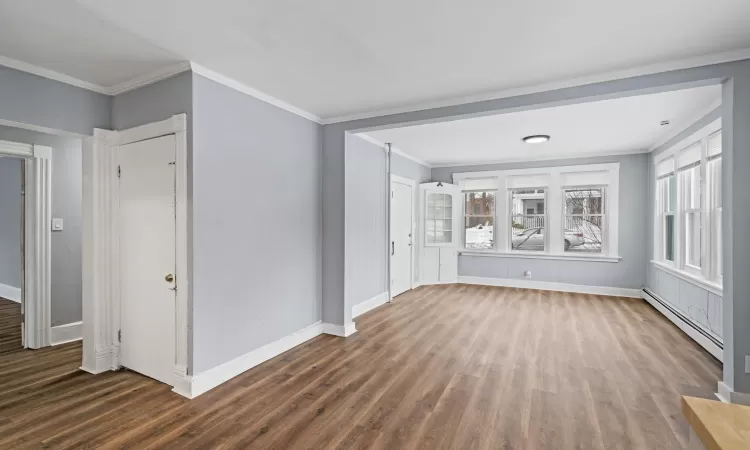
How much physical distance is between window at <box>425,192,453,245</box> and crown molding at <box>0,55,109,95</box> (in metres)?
5.62

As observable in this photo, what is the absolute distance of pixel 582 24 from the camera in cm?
226

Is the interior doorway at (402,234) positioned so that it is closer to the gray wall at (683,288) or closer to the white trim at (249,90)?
the white trim at (249,90)

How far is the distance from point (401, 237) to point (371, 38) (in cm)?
448

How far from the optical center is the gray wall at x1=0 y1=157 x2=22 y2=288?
5.96 meters

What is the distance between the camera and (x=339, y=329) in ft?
14.0

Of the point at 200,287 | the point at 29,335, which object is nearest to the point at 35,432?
the point at 200,287

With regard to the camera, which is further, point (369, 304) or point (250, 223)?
point (369, 304)

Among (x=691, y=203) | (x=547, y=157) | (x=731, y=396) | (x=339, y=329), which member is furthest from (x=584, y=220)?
(x=339, y=329)

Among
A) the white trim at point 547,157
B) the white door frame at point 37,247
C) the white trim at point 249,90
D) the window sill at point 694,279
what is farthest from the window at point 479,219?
the white door frame at point 37,247

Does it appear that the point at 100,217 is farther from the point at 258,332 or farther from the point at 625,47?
the point at 625,47

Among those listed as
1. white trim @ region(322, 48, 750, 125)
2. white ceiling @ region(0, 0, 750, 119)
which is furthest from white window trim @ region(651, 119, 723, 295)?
white ceiling @ region(0, 0, 750, 119)

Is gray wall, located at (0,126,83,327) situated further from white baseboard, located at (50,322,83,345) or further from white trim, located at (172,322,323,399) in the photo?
white trim, located at (172,322,323,399)

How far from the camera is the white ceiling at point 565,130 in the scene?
3938 millimetres

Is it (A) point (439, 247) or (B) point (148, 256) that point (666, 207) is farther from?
(B) point (148, 256)
